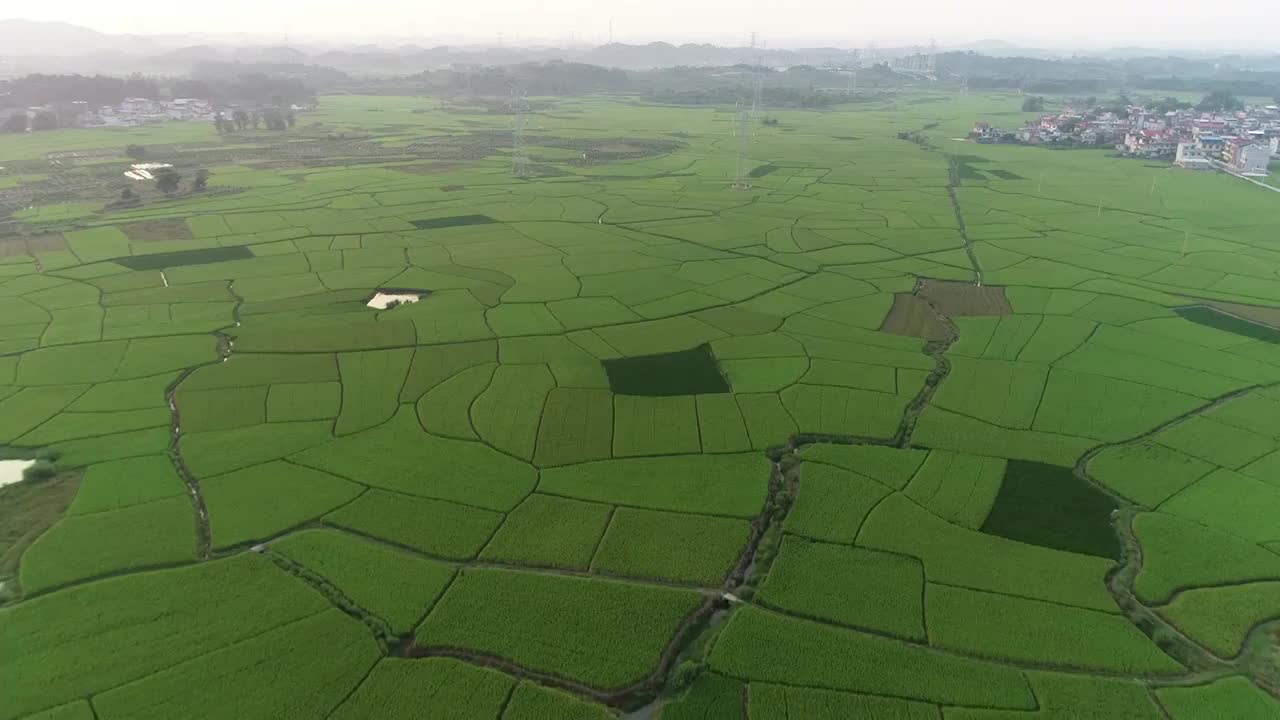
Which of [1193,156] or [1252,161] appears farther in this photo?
[1193,156]

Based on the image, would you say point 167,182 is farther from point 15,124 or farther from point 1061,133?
point 1061,133

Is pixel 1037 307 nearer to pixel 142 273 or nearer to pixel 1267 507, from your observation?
pixel 1267 507

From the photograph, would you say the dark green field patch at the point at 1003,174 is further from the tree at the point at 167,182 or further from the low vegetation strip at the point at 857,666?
the tree at the point at 167,182

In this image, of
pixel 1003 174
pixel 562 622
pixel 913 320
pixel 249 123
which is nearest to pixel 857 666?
pixel 562 622

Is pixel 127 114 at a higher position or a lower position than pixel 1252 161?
higher

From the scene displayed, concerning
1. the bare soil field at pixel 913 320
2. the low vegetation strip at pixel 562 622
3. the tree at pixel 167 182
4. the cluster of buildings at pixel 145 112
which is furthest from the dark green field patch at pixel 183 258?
the cluster of buildings at pixel 145 112

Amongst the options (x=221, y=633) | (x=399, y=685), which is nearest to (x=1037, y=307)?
(x=399, y=685)

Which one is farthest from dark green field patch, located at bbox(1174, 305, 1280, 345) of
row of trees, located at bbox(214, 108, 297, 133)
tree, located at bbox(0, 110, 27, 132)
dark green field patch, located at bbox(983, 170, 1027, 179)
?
tree, located at bbox(0, 110, 27, 132)

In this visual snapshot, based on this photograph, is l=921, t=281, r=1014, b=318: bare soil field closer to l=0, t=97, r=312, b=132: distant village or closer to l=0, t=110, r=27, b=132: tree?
l=0, t=97, r=312, b=132: distant village
